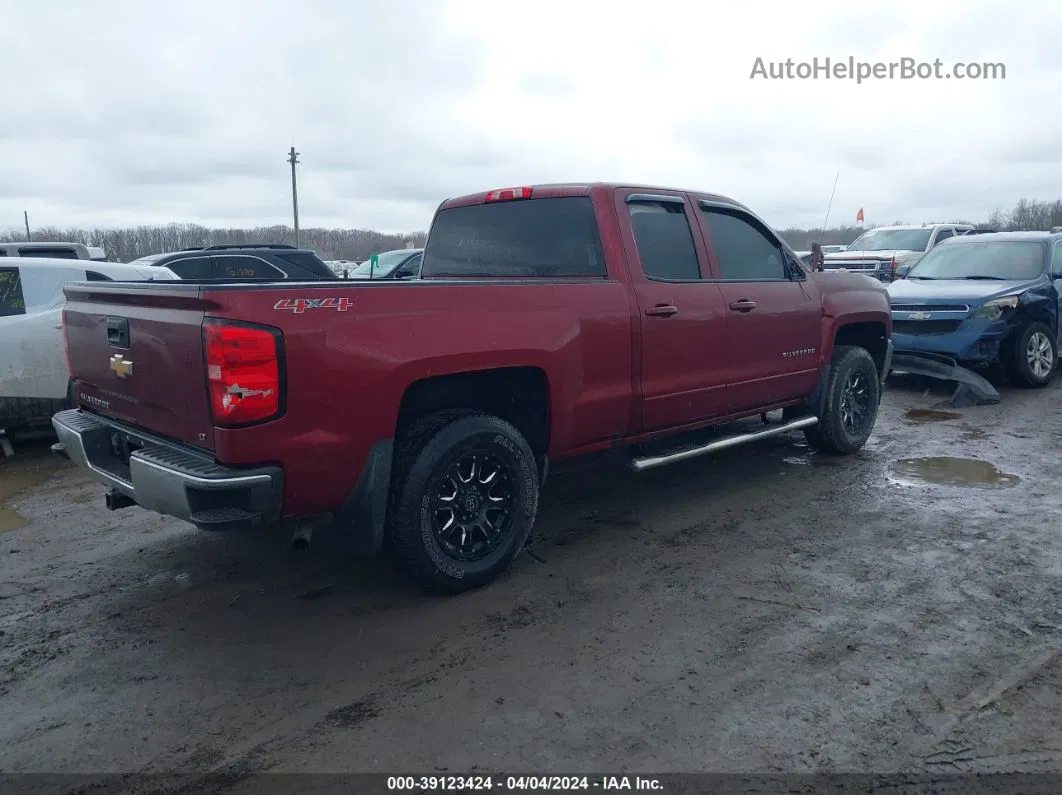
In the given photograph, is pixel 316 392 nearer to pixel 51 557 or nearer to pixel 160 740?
pixel 160 740

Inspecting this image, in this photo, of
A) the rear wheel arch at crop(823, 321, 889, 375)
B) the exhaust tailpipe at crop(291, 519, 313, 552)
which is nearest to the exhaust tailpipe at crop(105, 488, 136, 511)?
the exhaust tailpipe at crop(291, 519, 313, 552)

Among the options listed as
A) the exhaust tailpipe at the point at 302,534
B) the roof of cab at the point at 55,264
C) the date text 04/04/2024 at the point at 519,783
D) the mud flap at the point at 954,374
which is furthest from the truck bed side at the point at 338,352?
the mud flap at the point at 954,374

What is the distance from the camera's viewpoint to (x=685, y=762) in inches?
106

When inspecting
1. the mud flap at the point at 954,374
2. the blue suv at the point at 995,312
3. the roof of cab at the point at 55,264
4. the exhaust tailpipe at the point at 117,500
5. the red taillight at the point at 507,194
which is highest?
the red taillight at the point at 507,194

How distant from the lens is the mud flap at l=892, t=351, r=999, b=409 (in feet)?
29.0

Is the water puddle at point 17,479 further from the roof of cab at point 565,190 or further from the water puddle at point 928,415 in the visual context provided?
the water puddle at point 928,415

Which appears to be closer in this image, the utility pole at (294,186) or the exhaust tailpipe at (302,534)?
the exhaust tailpipe at (302,534)

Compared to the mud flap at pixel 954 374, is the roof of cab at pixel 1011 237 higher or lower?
higher

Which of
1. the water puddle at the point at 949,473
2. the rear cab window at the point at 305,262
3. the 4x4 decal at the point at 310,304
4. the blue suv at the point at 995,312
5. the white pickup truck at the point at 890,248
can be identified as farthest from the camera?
the white pickup truck at the point at 890,248

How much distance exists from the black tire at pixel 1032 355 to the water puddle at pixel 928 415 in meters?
1.79

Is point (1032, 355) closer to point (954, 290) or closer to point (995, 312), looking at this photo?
point (995, 312)

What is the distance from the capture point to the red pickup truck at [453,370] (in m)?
3.23

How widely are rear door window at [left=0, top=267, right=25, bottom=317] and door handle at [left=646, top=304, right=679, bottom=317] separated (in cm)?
522

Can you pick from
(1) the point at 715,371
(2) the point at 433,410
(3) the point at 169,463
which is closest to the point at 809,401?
(1) the point at 715,371
